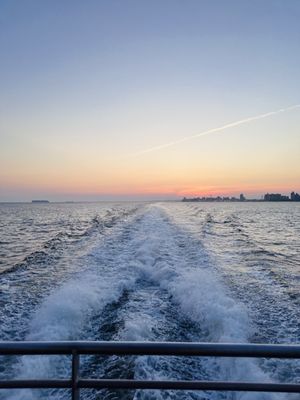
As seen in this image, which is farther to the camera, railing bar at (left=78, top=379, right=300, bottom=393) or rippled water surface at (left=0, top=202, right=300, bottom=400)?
rippled water surface at (left=0, top=202, right=300, bottom=400)

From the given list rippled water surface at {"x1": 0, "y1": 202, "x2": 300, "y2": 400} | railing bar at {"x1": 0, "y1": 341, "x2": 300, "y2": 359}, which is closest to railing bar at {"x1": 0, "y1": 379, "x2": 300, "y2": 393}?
railing bar at {"x1": 0, "y1": 341, "x2": 300, "y2": 359}

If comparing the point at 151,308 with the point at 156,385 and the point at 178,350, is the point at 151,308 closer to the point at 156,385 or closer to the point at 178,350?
the point at 156,385

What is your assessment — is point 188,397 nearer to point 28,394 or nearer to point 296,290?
point 28,394

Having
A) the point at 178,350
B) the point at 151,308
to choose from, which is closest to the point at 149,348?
the point at 178,350

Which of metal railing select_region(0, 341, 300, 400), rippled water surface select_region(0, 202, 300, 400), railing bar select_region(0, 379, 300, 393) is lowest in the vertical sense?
rippled water surface select_region(0, 202, 300, 400)

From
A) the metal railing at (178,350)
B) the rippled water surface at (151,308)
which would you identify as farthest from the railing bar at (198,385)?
the rippled water surface at (151,308)

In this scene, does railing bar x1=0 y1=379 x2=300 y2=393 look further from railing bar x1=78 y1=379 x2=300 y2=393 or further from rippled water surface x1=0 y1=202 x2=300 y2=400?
rippled water surface x1=0 y1=202 x2=300 y2=400

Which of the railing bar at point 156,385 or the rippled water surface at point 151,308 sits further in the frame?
the rippled water surface at point 151,308

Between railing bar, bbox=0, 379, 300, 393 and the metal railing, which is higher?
the metal railing

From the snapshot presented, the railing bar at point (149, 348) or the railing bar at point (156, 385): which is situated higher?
the railing bar at point (149, 348)

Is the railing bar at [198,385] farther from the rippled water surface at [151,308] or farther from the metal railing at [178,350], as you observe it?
the rippled water surface at [151,308]

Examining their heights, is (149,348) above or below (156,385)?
above

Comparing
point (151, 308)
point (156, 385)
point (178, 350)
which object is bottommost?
point (151, 308)

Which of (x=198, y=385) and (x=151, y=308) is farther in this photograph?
(x=151, y=308)
